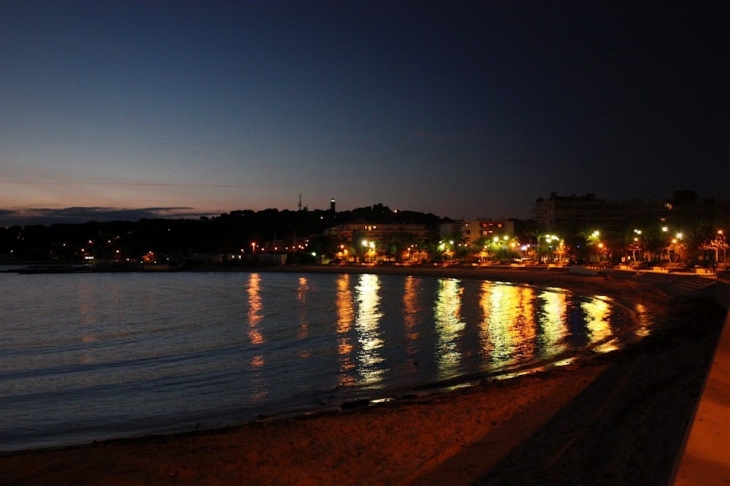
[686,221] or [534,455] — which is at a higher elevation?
[686,221]

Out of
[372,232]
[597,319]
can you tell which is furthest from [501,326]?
[372,232]

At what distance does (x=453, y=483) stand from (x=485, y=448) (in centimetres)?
172

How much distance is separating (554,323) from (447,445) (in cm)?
2347

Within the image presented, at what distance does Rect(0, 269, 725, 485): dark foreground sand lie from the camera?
850 centimetres

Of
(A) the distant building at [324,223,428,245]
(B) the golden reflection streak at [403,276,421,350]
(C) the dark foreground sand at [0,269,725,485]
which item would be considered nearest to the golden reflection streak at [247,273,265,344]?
(B) the golden reflection streak at [403,276,421,350]

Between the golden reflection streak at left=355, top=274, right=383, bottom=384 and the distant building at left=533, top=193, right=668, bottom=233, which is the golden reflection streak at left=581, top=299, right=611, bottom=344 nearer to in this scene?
the golden reflection streak at left=355, top=274, right=383, bottom=384

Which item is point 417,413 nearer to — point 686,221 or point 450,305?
point 450,305

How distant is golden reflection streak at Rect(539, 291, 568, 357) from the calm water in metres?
0.13

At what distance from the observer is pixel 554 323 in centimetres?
3219

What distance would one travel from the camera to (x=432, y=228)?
173 metres

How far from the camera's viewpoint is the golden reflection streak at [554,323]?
23434 mm

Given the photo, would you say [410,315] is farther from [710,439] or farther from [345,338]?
[710,439]

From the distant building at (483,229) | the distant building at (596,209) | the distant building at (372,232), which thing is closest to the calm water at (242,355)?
the distant building at (483,229)

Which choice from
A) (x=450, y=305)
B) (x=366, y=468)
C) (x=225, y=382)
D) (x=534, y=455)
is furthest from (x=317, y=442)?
(x=450, y=305)
